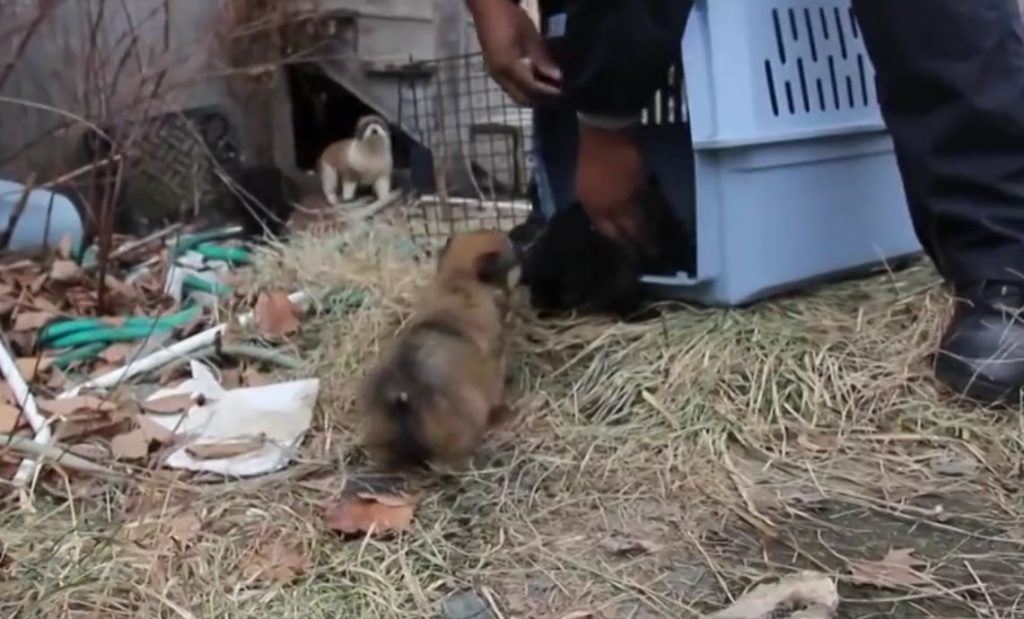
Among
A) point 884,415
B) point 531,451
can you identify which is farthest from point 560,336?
point 884,415

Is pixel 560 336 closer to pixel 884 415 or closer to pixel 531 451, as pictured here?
pixel 531 451

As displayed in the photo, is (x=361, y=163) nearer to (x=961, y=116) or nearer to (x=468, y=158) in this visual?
(x=468, y=158)

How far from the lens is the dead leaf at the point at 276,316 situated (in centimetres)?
214

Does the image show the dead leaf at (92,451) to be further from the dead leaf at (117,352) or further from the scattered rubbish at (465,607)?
the scattered rubbish at (465,607)

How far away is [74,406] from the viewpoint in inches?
70.1

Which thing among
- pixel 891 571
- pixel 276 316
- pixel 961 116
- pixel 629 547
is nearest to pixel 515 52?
pixel 276 316

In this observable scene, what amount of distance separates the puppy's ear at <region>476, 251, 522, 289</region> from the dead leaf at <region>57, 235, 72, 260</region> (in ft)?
4.14

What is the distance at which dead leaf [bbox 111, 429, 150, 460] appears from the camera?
164 cm

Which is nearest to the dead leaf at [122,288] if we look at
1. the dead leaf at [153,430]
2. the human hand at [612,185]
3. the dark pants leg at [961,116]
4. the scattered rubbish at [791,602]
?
the dead leaf at [153,430]

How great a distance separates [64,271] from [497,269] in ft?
3.74

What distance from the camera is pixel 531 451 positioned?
62.6 inches

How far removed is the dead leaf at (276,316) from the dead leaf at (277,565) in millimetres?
799

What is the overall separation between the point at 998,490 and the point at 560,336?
0.70 metres

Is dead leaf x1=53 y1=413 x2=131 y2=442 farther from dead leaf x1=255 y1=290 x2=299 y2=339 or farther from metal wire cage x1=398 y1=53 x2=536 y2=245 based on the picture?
metal wire cage x1=398 y1=53 x2=536 y2=245
